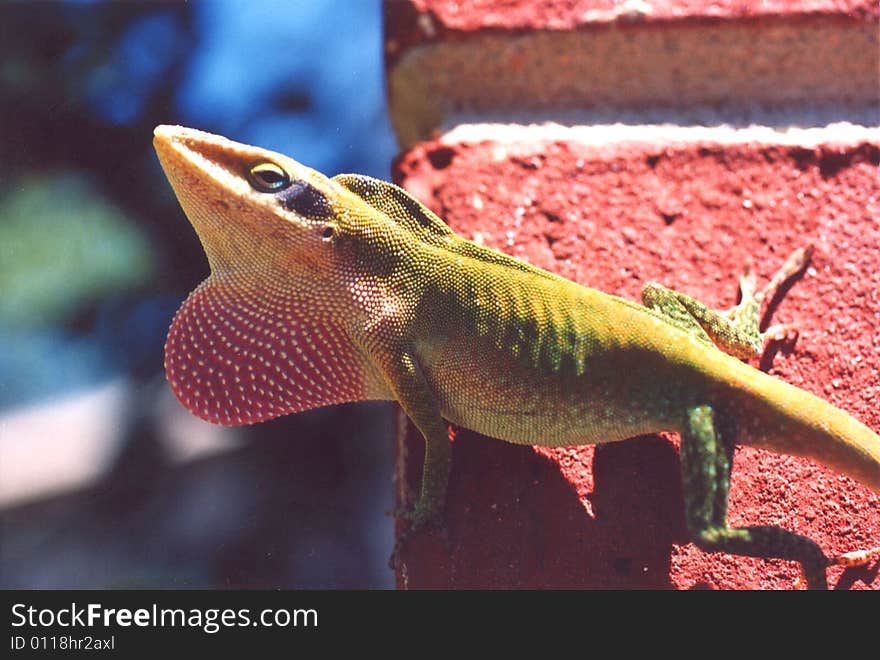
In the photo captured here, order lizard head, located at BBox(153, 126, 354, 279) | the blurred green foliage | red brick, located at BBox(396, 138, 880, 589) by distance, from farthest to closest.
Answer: the blurred green foliage
red brick, located at BBox(396, 138, 880, 589)
lizard head, located at BBox(153, 126, 354, 279)

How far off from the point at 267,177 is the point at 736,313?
2.57 feet

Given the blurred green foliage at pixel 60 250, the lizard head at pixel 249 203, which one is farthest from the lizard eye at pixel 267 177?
the blurred green foliage at pixel 60 250

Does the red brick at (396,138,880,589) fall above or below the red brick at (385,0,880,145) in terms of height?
below

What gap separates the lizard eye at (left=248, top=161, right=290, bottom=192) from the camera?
1203mm

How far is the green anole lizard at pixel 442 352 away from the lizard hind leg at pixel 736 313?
66 mm

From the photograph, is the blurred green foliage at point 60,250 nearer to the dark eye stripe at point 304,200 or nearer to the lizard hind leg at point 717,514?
the dark eye stripe at point 304,200

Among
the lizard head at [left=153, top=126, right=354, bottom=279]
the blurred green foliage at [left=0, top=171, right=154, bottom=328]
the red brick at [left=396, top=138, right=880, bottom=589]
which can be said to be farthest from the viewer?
the blurred green foliage at [left=0, top=171, right=154, bottom=328]

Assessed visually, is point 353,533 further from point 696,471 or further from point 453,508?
point 696,471

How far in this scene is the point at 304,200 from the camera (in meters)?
1.22

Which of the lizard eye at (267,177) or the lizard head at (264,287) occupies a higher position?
the lizard eye at (267,177)

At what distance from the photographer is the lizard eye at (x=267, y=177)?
120 centimetres

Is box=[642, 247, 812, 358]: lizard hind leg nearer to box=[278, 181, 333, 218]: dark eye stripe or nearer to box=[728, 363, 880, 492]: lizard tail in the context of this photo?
box=[728, 363, 880, 492]: lizard tail

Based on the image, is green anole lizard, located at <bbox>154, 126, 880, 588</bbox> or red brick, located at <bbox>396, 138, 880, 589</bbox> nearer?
green anole lizard, located at <bbox>154, 126, 880, 588</bbox>

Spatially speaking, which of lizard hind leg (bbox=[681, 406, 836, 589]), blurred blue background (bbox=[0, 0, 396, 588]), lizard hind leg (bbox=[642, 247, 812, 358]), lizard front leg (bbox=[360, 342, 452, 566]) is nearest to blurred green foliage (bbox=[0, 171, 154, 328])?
blurred blue background (bbox=[0, 0, 396, 588])
